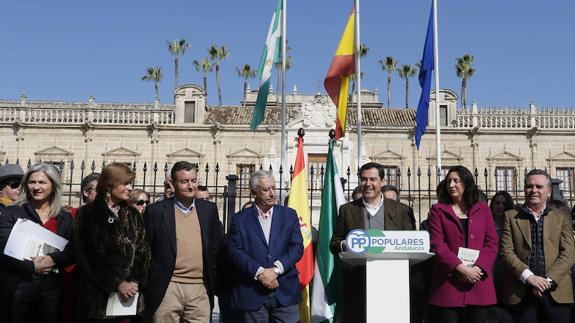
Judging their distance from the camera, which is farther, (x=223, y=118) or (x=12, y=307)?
(x=223, y=118)

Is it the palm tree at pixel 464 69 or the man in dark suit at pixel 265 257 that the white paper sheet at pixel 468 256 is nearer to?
the man in dark suit at pixel 265 257

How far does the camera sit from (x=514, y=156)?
→ 26906 millimetres

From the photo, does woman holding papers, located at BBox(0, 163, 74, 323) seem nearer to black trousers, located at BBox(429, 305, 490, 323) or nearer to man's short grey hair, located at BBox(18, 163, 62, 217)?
man's short grey hair, located at BBox(18, 163, 62, 217)

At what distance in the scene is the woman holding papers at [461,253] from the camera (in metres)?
4.23

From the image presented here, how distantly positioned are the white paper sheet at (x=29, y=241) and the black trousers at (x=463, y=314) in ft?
9.06

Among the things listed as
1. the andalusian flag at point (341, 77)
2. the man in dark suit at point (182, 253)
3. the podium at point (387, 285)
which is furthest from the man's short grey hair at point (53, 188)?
the andalusian flag at point (341, 77)

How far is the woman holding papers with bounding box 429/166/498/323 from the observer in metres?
4.23

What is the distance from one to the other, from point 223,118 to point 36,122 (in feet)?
28.7

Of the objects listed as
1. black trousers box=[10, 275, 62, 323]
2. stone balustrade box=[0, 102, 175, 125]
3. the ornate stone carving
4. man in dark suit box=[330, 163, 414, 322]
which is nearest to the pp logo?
man in dark suit box=[330, 163, 414, 322]

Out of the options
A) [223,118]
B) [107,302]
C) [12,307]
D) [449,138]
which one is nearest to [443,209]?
[107,302]

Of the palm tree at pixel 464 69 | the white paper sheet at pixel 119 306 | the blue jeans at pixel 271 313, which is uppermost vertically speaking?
the palm tree at pixel 464 69

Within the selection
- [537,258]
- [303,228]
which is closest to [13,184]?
[303,228]

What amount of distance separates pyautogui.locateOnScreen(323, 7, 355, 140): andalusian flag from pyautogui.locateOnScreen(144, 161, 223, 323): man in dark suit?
14.5 ft

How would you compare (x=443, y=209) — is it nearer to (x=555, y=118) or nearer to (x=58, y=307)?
(x=58, y=307)
